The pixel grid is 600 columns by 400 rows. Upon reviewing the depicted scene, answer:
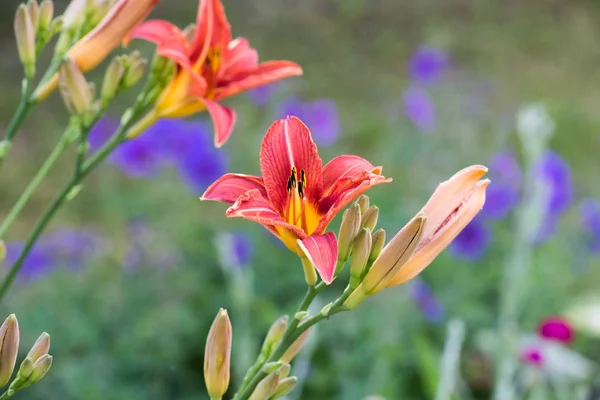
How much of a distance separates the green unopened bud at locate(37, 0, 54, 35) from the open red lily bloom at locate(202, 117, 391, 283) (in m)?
0.29

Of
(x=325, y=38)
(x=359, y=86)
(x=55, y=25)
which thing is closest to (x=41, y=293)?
(x=55, y=25)

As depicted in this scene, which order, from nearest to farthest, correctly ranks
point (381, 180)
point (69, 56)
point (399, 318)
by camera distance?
point (381, 180) → point (69, 56) → point (399, 318)

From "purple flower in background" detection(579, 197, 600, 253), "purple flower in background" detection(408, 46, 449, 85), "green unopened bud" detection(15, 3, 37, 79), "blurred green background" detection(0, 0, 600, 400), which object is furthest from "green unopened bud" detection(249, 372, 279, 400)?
"purple flower in background" detection(408, 46, 449, 85)

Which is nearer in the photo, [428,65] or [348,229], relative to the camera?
[348,229]

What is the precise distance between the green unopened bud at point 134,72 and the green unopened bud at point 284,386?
12.2 inches

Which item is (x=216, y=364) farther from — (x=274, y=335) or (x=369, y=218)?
(x=369, y=218)

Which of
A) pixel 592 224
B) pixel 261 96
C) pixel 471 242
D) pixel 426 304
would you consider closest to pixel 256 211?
pixel 426 304

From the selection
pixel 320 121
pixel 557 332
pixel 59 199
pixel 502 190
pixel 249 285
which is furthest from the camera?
pixel 320 121

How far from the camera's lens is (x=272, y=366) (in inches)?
20.1

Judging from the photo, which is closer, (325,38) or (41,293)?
(41,293)

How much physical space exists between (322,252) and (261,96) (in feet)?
7.42

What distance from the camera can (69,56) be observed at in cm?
66

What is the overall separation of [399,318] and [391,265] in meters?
1.36

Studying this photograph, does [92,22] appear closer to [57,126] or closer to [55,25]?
[55,25]
